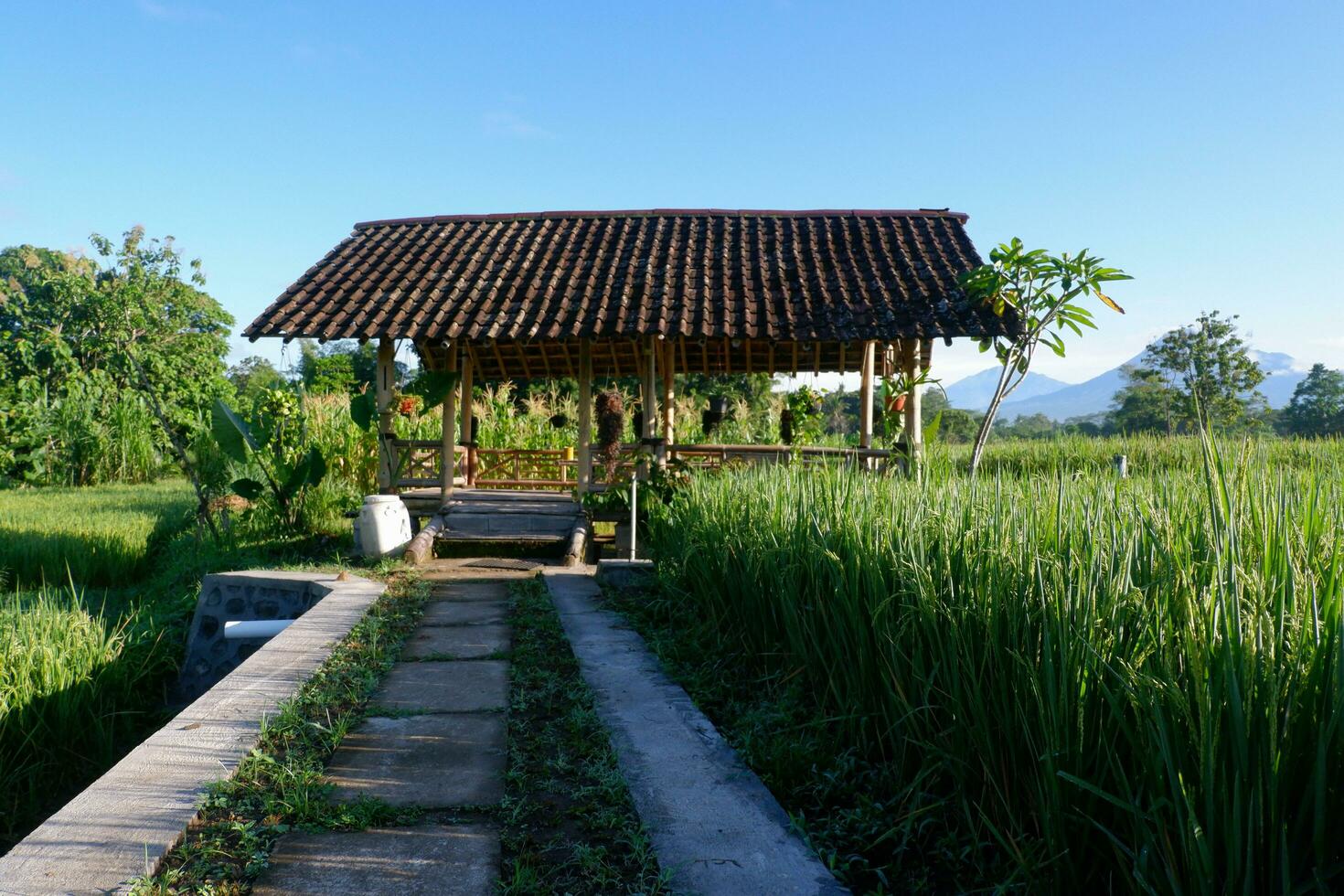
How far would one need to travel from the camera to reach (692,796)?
10.2 feet

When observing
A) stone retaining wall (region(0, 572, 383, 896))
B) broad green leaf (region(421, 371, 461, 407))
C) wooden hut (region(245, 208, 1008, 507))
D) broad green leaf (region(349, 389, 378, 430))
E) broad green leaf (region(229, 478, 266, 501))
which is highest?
wooden hut (region(245, 208, 1008, 507))

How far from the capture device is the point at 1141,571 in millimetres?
2482

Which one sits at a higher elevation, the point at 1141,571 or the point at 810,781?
the point at 1141,571

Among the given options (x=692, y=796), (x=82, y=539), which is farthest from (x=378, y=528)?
(x=692, y=796)

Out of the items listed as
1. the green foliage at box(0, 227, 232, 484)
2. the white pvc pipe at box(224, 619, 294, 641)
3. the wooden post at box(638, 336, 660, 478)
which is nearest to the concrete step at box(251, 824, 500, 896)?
the white pvc pipe at box(224, 619, 294, 641)

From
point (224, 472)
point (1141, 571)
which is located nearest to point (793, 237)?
point (224, 472)

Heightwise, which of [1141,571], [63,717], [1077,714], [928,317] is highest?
[928,317]

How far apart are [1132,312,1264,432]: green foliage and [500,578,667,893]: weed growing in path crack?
122 feet

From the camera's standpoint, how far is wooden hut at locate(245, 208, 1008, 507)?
33.7 feet

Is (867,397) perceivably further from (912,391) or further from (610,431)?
(610,431)

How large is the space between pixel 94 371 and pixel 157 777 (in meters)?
21.1

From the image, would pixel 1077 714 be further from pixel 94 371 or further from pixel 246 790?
pixel 94 371

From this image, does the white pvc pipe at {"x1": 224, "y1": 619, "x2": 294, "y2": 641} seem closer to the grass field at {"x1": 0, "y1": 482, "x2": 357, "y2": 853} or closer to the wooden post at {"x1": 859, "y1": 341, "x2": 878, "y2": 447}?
the grass field at {"x1": 0, "y1": 482, "x2": 357, "y2": 853}

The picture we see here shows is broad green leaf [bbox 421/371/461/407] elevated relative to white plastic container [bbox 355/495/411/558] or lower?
elevated
